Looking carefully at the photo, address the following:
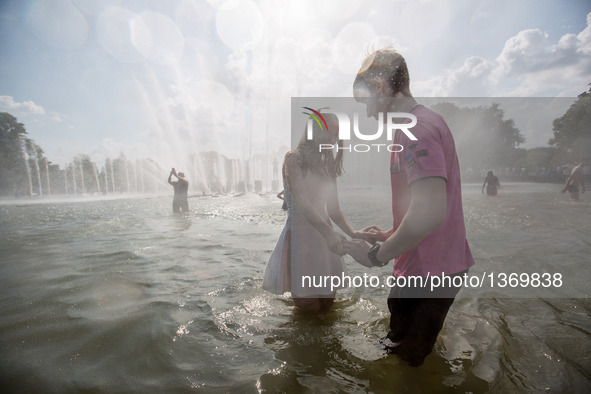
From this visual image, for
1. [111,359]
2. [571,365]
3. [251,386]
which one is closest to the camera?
[251,386]

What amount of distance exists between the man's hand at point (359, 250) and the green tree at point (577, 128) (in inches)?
2164

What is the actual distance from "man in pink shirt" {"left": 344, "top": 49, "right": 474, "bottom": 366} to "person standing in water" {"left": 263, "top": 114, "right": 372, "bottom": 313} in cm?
90

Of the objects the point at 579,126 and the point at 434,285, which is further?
the point at 579,126

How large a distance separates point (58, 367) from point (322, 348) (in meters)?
2.25

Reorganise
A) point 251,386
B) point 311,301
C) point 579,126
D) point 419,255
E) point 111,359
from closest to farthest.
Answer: point 419,255 → point 251,386 → point 111,359 → point 311,301 → point 579,126

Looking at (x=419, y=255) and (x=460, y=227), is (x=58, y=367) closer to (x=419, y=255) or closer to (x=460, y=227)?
(x=419, y=255)

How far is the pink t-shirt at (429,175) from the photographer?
176 cm

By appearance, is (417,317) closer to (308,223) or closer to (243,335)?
(308,223)

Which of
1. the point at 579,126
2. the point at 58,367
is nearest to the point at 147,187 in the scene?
the point at 58,367

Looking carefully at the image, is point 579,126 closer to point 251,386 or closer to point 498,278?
point 498,278

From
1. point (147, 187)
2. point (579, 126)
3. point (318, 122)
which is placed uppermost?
point (579, 126)

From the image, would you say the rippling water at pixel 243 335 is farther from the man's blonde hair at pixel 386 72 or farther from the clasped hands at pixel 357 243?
the man's blonde hair at pixel 386 72

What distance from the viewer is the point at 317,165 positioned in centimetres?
316

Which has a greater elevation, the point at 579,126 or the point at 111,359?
the point at 579,126
